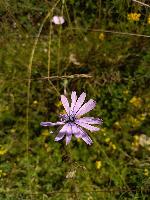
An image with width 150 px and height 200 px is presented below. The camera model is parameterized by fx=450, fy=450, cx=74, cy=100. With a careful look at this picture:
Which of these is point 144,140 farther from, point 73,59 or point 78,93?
point 73,59

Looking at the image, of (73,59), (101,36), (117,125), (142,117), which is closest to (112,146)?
(117,125)

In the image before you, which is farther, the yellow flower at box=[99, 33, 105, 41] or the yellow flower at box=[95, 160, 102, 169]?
the yellow flower at box=[99, 33, 105, 41]

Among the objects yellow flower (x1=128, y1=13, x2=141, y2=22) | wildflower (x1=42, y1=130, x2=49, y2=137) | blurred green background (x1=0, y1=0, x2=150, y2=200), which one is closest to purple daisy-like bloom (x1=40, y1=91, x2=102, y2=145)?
blurred green background (x1=0, y1=0, x2=150, y2=200)

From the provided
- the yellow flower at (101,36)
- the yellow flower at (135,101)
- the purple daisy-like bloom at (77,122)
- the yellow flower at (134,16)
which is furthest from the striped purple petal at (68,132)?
the yellow flower at (101,36)

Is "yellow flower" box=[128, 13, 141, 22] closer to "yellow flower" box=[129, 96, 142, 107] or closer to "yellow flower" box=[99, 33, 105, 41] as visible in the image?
"yellow flower" box=[99, 33, 105, 41]

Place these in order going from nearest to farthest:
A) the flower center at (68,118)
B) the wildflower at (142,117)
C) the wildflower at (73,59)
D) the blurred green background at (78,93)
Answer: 1. the flower center at (68,118)
2. the blurred green background at (78,93)
3. the wildflower at (142,117)
4. the wildflower at (73,59)

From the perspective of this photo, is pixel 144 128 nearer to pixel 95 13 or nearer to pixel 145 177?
pixel 145 177

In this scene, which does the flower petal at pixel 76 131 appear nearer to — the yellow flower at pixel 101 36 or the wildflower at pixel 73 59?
the wildflower at pixel 73 59

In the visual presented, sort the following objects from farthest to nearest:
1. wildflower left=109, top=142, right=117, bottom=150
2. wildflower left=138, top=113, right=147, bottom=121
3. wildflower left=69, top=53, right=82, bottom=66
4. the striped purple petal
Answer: wildflower left=69, top=53, right=82, bottom=66
wildflower left=138, top=113, right=147, bottom=121
wildflower left=109, top=142, right=117, bottom=150
the striped purple petal
